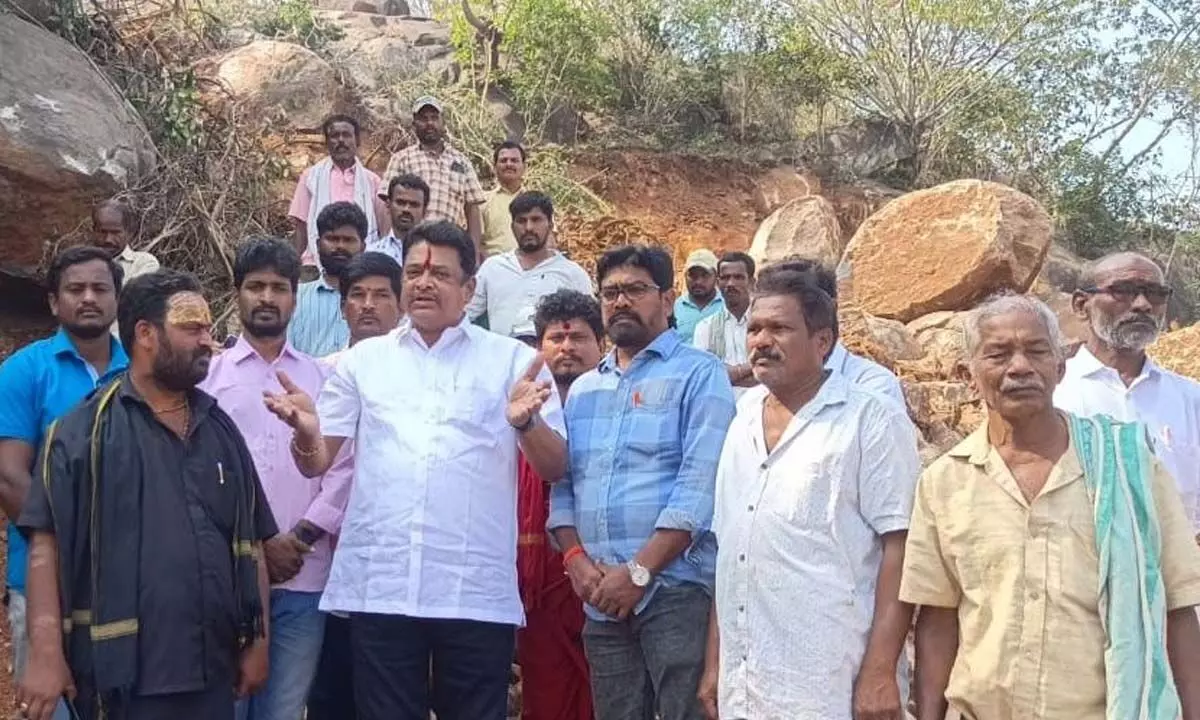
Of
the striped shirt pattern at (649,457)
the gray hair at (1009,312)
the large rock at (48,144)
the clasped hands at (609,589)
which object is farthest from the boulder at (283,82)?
the gray hair at (1009,312)

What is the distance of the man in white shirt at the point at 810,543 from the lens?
9.77ft

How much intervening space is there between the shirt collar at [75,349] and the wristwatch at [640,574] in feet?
5.64

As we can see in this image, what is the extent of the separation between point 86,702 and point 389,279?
1.94 m

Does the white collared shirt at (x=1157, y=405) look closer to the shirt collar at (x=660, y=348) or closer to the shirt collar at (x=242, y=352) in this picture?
the shirt collar at (x=660, y=348)

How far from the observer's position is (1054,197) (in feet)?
56.0

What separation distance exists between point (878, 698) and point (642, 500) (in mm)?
920

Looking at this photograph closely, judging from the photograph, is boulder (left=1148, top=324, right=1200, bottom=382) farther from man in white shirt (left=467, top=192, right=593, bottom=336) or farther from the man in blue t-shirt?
the man in blue t-shirt

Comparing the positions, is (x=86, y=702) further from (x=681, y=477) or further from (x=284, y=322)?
(x=681, y=477)

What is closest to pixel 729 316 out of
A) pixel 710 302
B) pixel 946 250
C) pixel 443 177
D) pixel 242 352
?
pixel 710 302

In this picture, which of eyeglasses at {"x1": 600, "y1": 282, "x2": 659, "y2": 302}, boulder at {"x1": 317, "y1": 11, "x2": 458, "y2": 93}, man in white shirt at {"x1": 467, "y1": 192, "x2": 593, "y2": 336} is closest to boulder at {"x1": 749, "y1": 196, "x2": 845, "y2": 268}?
boulder at {"x1": 317, "y1": 11, "x2": 458, "y2": 93}

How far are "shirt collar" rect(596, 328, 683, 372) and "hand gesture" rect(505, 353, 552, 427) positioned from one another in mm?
386

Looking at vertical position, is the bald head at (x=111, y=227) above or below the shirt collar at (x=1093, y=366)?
above

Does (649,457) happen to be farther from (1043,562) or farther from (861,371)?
(1043,562)

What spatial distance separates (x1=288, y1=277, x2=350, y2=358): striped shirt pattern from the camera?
5.03 m
